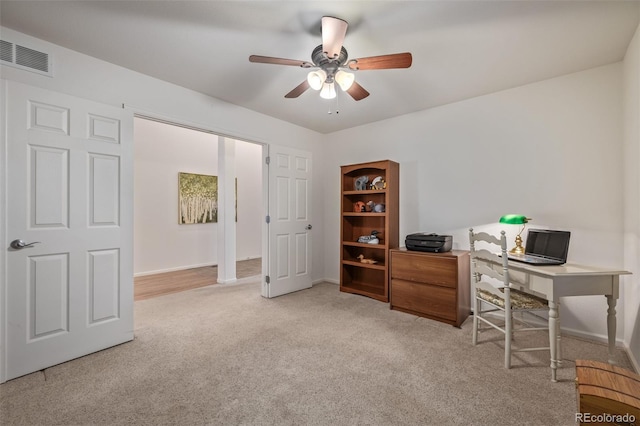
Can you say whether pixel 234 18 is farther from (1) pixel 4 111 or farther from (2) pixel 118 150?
(1) pixel 4 111

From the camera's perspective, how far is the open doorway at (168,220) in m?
4.77


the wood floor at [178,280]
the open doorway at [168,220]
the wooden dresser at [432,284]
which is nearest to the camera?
the wooden dresser at [432,284]

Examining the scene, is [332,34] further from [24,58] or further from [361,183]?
[361,183]

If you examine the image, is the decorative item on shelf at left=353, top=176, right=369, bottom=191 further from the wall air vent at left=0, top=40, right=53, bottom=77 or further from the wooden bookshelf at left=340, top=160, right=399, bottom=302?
the wall air vent at left=0, top=40, right=53, bottom=77

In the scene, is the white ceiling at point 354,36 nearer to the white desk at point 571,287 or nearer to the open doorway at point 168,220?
the white desk at point 571,287

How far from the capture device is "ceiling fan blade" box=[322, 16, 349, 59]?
166cm

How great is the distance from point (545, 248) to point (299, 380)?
2.36 meters

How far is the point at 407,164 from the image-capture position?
3.67m

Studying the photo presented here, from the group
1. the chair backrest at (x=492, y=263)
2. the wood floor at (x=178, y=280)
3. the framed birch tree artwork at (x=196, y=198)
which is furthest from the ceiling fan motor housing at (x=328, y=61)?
the framed birch tree artwork at (x=196, y=198)

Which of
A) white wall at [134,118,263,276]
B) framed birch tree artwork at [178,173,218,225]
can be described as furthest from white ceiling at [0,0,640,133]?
framed birch tree artwork at [178,173,218,225]

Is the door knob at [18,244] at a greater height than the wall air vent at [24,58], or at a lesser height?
lesser

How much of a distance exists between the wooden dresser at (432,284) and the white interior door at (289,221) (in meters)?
1.45

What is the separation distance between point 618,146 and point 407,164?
1.93 m

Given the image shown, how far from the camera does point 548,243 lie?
7.80 feet
